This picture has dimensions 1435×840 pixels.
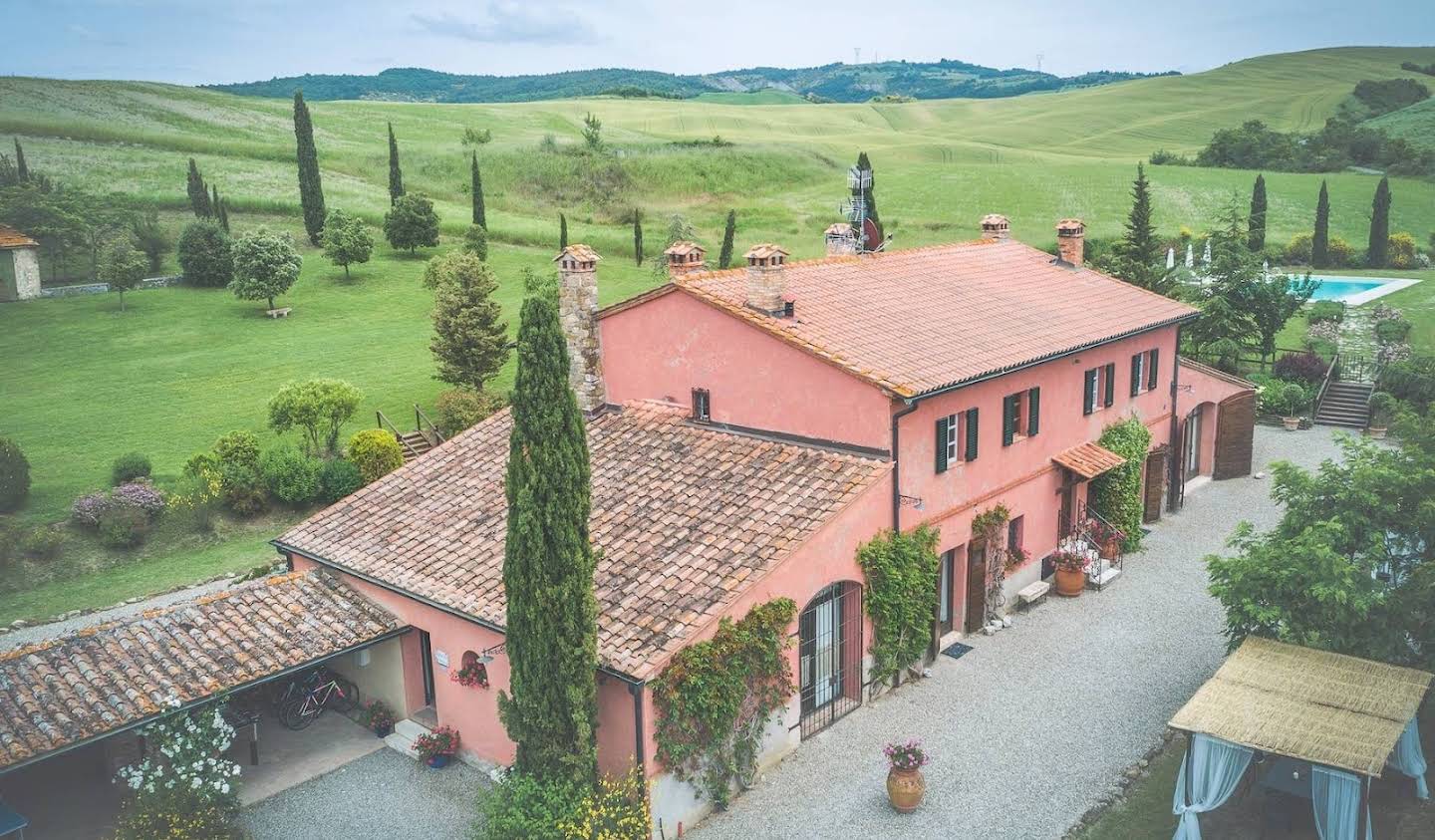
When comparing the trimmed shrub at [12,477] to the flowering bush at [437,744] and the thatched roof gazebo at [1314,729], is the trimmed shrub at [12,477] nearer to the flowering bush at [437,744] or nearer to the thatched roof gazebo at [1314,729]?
the flowering bush at [437,744]

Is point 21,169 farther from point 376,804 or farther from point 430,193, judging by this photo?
point 376,804

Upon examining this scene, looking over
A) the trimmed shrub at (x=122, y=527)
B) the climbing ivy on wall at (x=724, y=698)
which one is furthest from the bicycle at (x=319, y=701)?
the trimmed shrub at (x=122, y=527)

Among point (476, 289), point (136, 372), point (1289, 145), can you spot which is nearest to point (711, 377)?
point (476, 289)

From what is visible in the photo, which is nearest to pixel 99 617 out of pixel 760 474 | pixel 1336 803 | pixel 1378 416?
pixel 760 474

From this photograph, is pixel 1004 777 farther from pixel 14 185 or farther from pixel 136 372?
pixel 14 185

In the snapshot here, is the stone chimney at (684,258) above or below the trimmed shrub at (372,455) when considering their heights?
above

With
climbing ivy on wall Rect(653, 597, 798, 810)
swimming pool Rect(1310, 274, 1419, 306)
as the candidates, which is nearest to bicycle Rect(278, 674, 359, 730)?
climbing ivy on wall Rect(653, 597, 798, 810)
